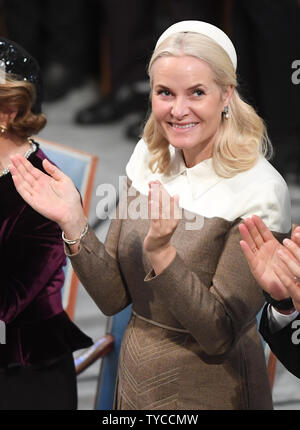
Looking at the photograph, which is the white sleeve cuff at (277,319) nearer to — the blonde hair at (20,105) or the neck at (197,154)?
the neck at (197,154)

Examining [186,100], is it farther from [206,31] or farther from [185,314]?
[185,314]

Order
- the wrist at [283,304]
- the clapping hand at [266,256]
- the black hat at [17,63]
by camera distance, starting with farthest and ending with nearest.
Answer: the black hat at [17,63] → the wrist at [283,304] → the clapping hand at [266,256]

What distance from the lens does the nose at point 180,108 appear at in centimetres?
160

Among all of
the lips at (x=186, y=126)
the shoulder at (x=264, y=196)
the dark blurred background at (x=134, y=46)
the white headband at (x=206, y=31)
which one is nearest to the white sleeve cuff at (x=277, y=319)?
the shoulder at (x=264, y=196)

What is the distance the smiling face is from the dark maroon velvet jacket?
44cm

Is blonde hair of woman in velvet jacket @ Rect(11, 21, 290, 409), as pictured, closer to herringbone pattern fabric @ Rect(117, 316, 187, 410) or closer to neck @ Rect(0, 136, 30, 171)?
herringbone pattern fabric @ Rect(117, 316, 187, 410)

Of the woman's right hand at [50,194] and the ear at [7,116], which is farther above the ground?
the ear at [7,116]

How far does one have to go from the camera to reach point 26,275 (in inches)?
75.1

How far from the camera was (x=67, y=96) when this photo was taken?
5559 mm

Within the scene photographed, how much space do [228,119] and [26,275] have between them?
24.7 inches

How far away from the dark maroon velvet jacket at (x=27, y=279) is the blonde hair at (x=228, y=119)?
1.34ft

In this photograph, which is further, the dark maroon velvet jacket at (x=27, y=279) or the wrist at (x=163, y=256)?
the dark maroon velvet jacket at (x=27, y=279)

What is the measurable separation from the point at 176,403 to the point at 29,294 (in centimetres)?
46

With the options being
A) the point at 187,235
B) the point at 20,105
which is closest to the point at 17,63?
the point at 20,105
